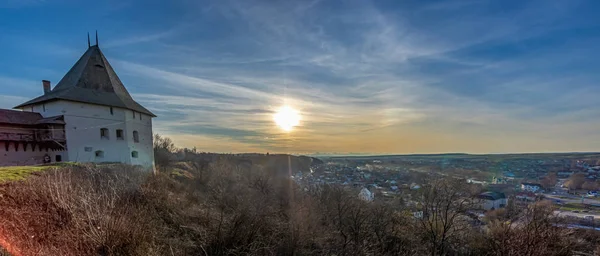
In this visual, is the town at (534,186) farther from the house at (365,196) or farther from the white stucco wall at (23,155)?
the white stucco wall at (23,155)

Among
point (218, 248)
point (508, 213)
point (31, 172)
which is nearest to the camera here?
point (218, 248)

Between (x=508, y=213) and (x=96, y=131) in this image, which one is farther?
(x=96, y=131)

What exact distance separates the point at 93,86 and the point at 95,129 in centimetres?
392

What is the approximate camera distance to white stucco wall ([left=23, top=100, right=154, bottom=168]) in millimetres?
18484

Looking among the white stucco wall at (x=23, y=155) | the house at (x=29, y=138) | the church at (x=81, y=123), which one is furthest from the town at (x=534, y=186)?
the white stucco wall at (x=23, y=155)

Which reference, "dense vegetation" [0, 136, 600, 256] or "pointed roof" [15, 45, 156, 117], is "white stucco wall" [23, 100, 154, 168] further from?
"dense vegetation" [0, 136, 600, 256]

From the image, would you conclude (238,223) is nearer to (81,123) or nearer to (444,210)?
(444,210)

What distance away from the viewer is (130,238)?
6.65 m

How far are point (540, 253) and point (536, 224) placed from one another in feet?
4.53

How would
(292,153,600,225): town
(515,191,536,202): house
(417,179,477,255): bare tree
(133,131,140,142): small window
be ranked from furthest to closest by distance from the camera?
(133,131,140,142): small window
(292,153,600,225): town
(515,191,536,202): house
(417,179,477,255): bare tree

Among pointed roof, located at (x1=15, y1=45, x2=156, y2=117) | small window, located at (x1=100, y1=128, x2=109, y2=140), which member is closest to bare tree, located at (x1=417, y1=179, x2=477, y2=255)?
small window, located at (x1=100, y1=128, x2=109, y2=140)

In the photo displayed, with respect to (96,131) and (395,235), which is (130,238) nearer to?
(395,235)

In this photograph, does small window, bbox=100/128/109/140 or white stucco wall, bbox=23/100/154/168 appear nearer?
white stucco wall, bbox=23/100/154/168

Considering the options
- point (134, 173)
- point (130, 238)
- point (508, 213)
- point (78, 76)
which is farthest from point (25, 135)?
point (508, 213)
